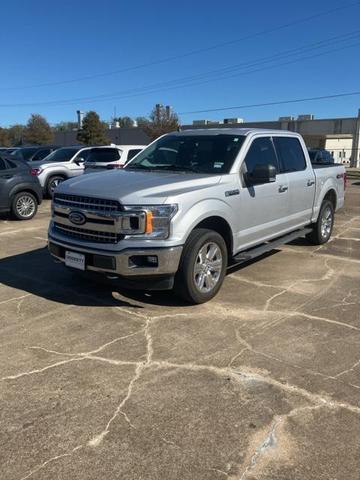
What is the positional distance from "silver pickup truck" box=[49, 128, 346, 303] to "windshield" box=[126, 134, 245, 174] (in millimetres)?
13

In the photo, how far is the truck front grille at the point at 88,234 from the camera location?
15.6 ft

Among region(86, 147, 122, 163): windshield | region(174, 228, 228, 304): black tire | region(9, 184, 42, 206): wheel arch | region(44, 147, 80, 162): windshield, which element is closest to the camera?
region(174, 228, 228, 304): black tire

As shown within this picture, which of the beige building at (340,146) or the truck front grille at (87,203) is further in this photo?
the beige building at (340,146)

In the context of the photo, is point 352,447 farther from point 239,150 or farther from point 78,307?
point 239,150

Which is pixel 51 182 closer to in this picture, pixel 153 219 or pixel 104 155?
pixel 104 155

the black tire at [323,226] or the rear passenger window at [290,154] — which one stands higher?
the rear passenger window at [290,154]

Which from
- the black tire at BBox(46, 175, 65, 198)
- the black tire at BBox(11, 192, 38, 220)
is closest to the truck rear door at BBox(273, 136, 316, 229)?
the black tire at BBox(11, 192, 38, 220)

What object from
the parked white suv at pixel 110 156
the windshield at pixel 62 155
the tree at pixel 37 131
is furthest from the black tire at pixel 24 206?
the tree at pixel 37 131

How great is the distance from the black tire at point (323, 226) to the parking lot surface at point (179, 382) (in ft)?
6.99

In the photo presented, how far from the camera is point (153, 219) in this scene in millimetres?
4680

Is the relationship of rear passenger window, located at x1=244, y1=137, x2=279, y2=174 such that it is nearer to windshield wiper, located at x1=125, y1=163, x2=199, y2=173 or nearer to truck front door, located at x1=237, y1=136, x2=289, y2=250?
truck front door, located at x1=237, y1=136, x2=289, y2=250

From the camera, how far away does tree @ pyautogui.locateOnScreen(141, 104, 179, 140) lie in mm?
61375

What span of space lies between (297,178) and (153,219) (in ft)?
10.7

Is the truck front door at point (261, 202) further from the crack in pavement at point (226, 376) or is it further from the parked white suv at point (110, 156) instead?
the parked white suv at point (110, 156)
